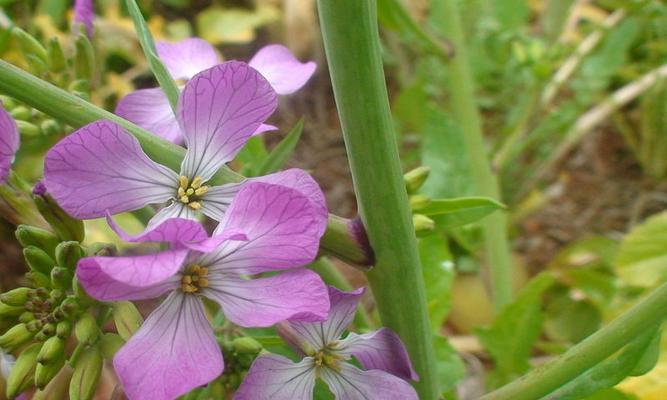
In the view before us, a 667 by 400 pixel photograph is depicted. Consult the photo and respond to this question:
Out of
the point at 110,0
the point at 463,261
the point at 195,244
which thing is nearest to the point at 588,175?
the point at 463,261

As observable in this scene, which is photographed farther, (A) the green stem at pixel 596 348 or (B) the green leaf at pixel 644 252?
(B) the green leaf at pixel 644 252

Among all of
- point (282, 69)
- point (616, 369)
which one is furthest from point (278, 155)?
point (616, 369)

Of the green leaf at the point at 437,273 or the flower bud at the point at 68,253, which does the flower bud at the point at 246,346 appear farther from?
the green leaf at the point at 437,273

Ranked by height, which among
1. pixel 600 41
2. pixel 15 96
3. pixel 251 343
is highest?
pixel 600 41

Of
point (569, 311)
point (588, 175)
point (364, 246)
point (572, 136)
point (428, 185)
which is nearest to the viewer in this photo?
point (364, 246)

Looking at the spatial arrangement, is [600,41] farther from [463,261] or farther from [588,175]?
[463,261]

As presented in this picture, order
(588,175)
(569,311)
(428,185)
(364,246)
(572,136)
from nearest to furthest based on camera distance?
(364,246)
(428,185)
(569,311)
(572,136)
(588,175)

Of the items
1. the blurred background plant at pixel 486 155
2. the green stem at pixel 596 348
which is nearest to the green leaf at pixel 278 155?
the blurred background plant at pixel 486 155
